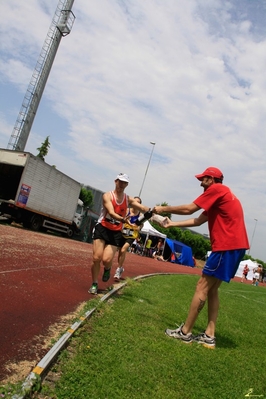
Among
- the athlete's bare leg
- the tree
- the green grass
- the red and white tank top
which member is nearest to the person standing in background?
the red and white tank top

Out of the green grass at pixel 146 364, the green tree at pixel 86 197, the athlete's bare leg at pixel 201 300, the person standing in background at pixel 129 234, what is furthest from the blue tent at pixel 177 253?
the athlete's bare leg at pixel 201 300

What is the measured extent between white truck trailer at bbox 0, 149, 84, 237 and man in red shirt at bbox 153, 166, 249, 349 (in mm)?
17082

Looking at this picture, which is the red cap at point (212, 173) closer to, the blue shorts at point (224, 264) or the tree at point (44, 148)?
the blue shorts at point (224, 264)

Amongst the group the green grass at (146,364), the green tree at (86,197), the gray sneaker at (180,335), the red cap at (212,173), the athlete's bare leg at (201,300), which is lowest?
the green grass at (146,364)

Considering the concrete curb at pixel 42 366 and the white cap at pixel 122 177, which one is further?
the white cap at pixel 122 177

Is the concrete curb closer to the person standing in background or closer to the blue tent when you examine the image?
the person standing in background

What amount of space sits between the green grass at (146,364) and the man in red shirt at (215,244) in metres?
0.29

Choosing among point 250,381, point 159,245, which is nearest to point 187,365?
point 250,381

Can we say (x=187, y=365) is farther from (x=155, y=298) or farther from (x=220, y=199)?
(x=155, y=298)

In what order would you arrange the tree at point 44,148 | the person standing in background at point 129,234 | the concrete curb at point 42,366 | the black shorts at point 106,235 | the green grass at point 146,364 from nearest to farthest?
the concrete curb at point 42,366, the green grass at point 146,364, the black shorts at point 106,235, the person standing in background at point 129,234, the tree at point 44,148

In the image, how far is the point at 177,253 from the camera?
117ft

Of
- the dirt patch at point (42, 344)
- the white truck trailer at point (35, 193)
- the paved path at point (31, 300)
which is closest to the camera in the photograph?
the dirt patch at point (42, 344)

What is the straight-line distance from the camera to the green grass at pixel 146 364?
9.63 feet

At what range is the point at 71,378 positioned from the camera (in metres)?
2.92
